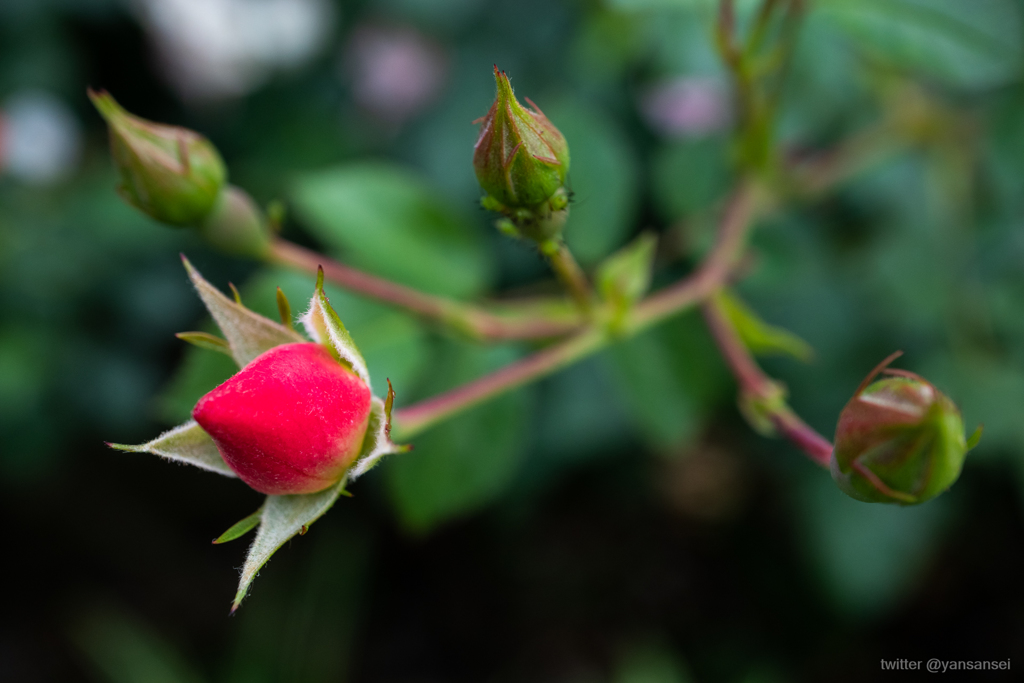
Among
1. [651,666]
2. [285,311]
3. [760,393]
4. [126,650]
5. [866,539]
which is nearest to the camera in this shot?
[285,311]

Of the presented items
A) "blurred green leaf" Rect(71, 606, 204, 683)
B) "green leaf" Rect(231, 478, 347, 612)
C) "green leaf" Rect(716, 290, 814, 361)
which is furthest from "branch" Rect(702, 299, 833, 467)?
"blurred green leaf" Rect(71, 606, 204, 683)

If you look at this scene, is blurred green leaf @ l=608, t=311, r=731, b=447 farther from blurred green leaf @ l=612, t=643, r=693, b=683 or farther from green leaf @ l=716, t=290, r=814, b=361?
blurred green leaf @ l=612, t=643, r=693, b=683

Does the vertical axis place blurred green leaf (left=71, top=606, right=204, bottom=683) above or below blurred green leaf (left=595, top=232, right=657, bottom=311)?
below

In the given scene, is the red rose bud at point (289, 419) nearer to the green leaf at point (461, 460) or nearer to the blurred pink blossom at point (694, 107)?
the green leaf at point (461, 460)

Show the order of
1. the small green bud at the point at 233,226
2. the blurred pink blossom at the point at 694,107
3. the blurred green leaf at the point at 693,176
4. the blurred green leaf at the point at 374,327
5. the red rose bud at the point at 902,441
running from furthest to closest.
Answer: the blurred pink blossom at the point at 694,107 → the blurred green leaf at the point at 693,176 → the blurred green leaf at the point at 374,327 → the small green bud at the point at 233,226 → the red rose bud at the point at 902,441

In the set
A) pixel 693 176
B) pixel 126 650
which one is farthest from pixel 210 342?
pixel 126 650

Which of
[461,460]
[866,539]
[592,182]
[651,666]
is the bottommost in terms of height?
[651,666]

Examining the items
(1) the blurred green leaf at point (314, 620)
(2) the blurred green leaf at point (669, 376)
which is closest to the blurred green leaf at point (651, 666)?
(1) the blurred green leaf at point (314, 620)

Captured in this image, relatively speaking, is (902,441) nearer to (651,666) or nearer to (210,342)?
(210,342)
